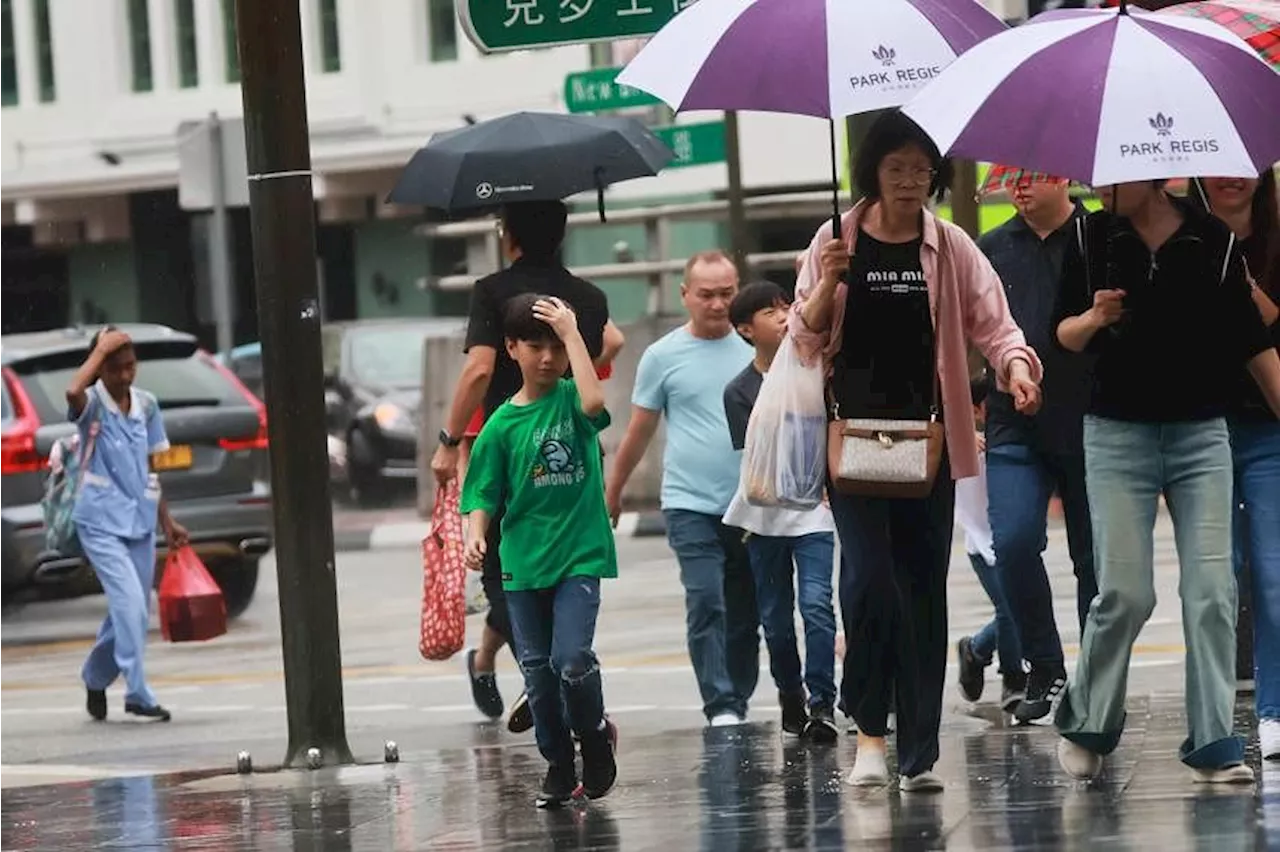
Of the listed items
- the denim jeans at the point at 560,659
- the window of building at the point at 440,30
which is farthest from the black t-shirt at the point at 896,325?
the window of building at the point at 440,30

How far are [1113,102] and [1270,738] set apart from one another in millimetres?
2029

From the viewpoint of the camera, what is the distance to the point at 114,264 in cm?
4672

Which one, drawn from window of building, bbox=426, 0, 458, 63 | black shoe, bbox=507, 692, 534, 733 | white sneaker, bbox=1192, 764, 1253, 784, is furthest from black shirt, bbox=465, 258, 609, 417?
window of building, bbox=426, 0, 458, 63

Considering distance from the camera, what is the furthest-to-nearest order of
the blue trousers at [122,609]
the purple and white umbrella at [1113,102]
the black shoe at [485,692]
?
1. the blue trousers at [122,609]
2. the black shoe at [485,692]
3. the purple and white umbrella at [1113,102]

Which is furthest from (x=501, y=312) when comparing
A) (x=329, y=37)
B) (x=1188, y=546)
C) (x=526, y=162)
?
(x=329, y=37)

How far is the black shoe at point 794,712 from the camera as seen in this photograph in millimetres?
10914

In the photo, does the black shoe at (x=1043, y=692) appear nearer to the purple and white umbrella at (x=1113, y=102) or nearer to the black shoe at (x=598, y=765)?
the black shoe at (x=598, y=765)

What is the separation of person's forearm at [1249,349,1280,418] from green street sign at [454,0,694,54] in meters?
3.05

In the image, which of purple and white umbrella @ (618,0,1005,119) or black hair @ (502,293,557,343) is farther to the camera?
black hair @ (502,293,557,343)

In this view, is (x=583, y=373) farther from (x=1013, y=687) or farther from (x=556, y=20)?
(x=1013, y=687)

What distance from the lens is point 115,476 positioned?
14.5 metres

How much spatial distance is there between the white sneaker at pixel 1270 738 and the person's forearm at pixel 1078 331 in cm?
130

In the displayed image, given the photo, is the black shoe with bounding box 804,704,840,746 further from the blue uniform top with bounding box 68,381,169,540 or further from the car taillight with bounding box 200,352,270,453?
the car taillight with bounding box 200,352,270,453

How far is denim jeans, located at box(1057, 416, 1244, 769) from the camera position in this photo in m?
8.38
